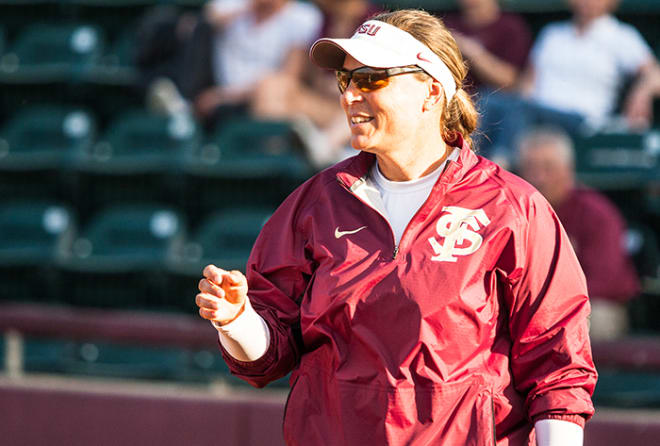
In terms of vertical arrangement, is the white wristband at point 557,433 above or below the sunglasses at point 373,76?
below

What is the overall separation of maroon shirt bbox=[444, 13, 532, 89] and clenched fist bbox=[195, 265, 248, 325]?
4511 mm

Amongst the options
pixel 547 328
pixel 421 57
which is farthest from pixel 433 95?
pixel 547 328

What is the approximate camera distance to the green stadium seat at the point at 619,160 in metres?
5.46

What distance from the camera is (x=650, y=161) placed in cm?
552

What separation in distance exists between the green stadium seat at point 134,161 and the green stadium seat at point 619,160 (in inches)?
92.7

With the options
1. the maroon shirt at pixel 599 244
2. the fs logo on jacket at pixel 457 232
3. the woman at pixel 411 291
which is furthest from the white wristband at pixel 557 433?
the maroon shirt at pixel 599 244

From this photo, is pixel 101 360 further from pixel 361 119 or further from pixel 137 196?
pixel 361 119

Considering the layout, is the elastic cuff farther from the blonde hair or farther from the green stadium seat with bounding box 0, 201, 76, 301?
the green stadium seat with bounding box 0, 201, 76, 301

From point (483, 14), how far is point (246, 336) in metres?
4.66

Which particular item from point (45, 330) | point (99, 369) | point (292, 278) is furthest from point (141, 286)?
point (292, 278)

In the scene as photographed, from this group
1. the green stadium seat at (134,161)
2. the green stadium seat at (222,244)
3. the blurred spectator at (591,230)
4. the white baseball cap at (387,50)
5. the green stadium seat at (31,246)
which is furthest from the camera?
the green stadium seat at (134,161)

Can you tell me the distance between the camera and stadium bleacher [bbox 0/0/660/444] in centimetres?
512

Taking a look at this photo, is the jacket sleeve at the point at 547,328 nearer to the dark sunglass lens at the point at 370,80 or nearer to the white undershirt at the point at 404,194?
the white undershirt at the point at 404,194

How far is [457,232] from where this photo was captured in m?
2.02
